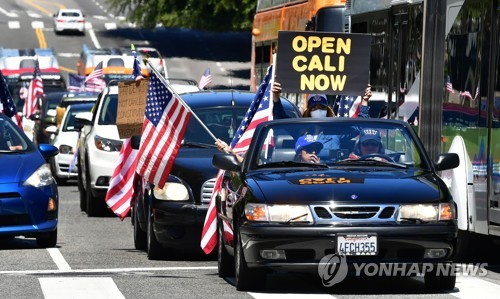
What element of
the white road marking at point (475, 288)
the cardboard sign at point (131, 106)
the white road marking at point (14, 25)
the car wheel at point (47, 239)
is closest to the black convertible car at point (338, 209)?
the white road marking at point (475, 288)

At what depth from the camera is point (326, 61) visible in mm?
16906

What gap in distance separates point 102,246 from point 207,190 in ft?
7.91

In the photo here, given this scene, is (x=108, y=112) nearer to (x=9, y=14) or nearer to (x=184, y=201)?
(x=184, y=201)

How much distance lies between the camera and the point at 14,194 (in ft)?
51.2

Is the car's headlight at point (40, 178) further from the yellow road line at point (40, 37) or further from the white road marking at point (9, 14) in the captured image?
the white road marking at point (9, 14)

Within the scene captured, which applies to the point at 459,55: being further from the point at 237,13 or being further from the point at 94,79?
the point at 237,13

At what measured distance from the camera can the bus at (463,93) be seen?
44.5 ft

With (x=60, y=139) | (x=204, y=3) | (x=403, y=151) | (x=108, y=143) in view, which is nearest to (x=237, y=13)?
(x=204, y=3)

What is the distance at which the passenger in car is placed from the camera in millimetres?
12234

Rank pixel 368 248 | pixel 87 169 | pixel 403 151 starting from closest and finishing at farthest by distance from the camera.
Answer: pixel 368 248 < pixel 403 151 < pixel 87 169

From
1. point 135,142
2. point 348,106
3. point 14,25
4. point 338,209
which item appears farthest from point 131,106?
point 14,25

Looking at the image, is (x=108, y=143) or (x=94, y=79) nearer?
(x=108, y=143)

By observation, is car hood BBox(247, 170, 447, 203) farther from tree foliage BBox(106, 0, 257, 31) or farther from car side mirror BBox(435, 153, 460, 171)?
tree foliage BBox(106, 0, 257, 31)

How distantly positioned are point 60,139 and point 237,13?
40406 mm
